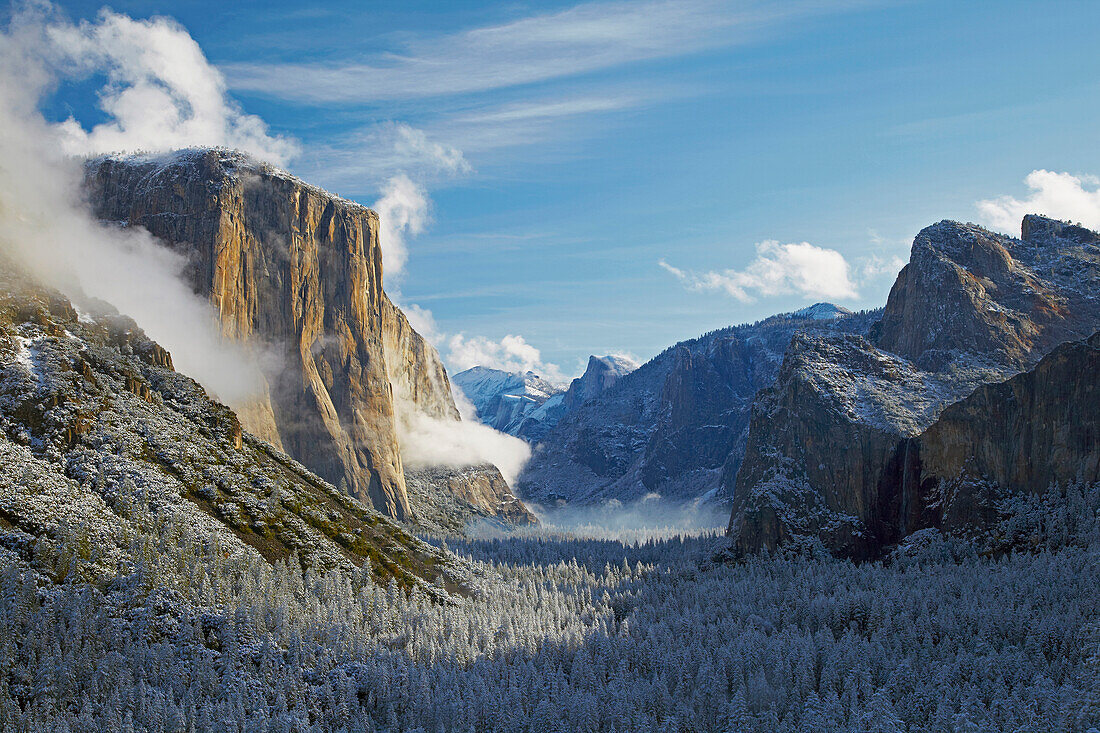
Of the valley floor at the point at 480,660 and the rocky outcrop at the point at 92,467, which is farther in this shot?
the rocky outcrop at the point at 92,467

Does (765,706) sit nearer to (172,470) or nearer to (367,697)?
(367,697)

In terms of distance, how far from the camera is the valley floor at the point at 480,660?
414ft

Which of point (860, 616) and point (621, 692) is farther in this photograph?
point (860, 616)

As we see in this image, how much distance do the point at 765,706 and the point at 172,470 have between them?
128 metres

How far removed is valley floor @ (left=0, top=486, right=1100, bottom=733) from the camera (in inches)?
4968

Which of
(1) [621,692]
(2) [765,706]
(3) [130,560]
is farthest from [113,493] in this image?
(2) [765,706]

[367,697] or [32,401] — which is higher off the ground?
[32,401]

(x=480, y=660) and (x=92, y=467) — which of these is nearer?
(x=480, y=660)

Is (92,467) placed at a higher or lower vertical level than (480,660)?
higher

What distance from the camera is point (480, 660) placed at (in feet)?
547

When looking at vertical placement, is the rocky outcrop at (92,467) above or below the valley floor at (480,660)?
above

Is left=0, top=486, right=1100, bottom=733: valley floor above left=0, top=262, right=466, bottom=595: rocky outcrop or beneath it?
beneath

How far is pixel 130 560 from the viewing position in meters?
151

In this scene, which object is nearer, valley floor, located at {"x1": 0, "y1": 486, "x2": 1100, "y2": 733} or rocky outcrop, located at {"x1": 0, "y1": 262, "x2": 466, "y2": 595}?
valley floor, located at {"x1": 0, "y1": 486, "x2": 1100, "y2": 733}
